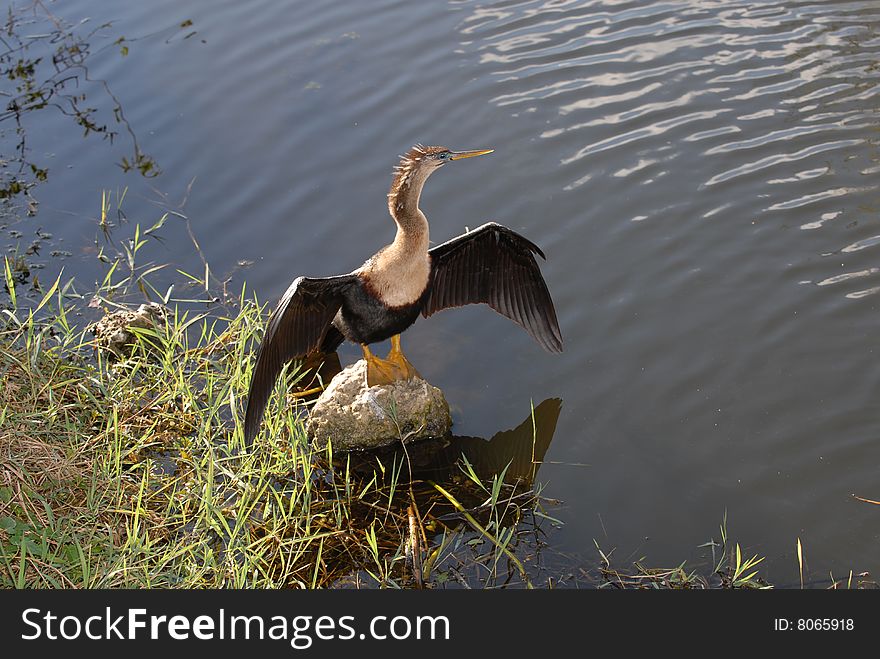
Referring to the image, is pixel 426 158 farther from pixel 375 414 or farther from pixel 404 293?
pixel 375 414

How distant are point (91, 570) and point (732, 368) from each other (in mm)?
2979

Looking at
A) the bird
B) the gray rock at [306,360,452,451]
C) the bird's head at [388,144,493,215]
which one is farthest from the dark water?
the bird's head at [388,144,493,215]

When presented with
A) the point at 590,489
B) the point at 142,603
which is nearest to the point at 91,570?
the point at 142,603

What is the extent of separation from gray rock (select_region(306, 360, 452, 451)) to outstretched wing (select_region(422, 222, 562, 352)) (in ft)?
1.53

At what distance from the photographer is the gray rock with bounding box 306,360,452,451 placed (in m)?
4.63

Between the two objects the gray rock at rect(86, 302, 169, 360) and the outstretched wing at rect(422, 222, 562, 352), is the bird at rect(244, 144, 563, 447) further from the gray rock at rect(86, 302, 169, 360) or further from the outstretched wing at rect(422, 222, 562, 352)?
the gray rock at rect(86, 302, 169, 360)

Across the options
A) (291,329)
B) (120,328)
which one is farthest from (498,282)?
(120,328)

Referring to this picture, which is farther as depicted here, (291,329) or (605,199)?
(605,199)

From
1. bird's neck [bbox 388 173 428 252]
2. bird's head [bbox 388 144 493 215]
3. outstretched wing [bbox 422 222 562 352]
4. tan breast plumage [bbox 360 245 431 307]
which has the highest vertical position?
bird's head [bbox 388 144 493 215]

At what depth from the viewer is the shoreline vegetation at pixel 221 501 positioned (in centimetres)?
381

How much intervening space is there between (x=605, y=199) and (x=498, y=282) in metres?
1.27

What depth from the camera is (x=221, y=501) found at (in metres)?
4.25

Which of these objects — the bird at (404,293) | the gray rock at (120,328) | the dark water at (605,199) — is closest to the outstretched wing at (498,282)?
the bird at (404,293)

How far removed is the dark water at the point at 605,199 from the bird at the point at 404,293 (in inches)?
14.2
